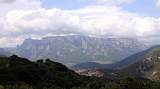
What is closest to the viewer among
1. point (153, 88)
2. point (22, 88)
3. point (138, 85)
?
point (22, 88)

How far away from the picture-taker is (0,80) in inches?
7771

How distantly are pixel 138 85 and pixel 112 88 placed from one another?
12.9m

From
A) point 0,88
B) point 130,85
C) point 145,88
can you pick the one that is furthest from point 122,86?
point 0,88

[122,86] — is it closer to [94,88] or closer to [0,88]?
[94,88]

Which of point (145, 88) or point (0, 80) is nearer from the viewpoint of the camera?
point (145, 88)

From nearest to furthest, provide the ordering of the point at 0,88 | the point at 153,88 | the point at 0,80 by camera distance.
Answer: the point at 0,88
the point at 153,88
the point at 0,80

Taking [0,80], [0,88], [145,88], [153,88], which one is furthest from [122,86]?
[0,80]

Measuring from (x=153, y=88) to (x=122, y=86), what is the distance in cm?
2804

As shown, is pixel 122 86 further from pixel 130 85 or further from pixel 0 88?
pixel 0 88

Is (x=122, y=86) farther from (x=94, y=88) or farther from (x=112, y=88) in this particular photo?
(x=94, y=88)

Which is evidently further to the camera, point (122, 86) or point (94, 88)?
point (94, 88)

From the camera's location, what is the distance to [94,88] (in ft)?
535

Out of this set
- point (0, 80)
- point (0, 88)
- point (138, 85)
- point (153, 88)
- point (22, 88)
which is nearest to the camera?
point (0, 88)

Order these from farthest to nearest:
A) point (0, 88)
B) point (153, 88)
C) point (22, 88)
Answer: point (153, 88)
point (22, 88)
point (0, 88)
